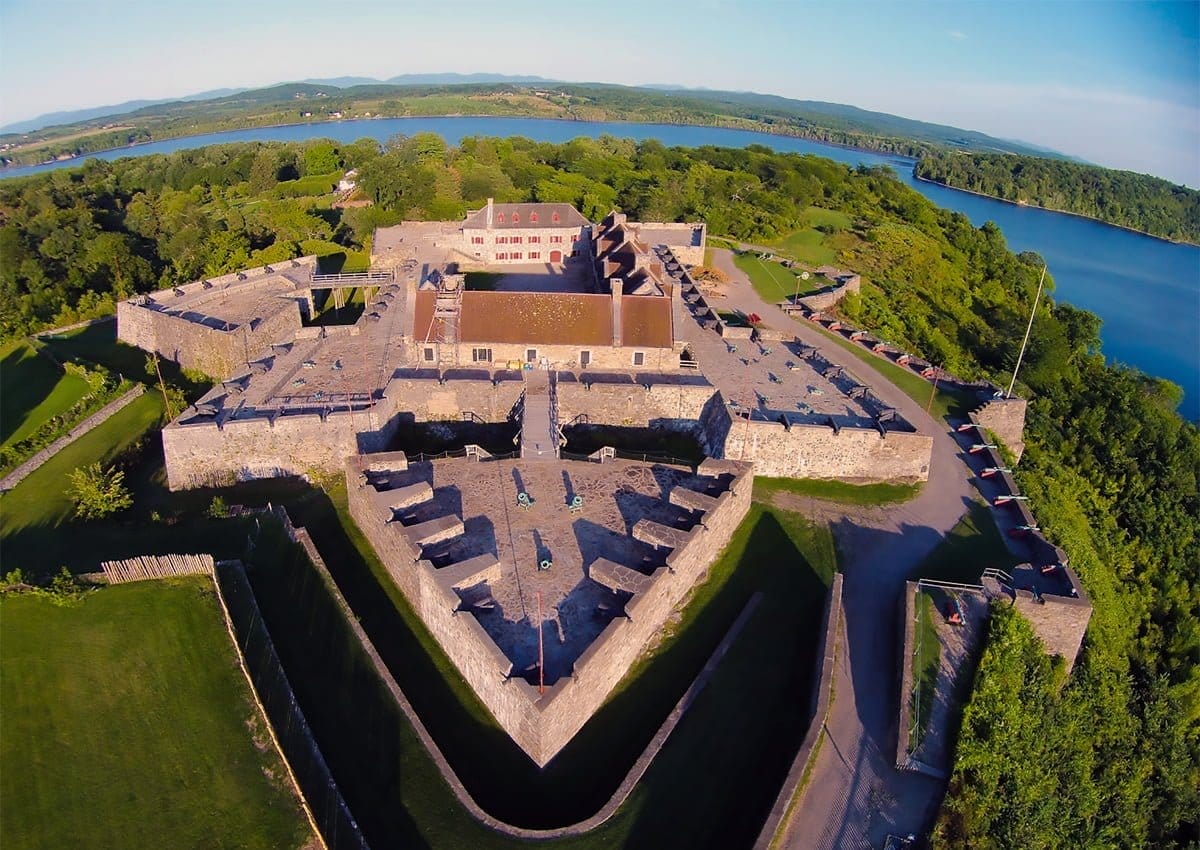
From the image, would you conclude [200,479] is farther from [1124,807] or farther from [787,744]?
[1124,807]

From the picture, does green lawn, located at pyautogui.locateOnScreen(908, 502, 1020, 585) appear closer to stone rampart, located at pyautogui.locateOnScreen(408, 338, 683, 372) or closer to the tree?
stone rampart, located at pyautogui.locateOnScreen(408, 338, 683, 372)

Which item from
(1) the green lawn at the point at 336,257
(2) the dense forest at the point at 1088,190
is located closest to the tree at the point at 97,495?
(1) the green lawn at the point at 336,257

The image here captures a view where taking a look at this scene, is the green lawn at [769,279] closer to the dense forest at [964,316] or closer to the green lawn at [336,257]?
the dense forest at [964,316]

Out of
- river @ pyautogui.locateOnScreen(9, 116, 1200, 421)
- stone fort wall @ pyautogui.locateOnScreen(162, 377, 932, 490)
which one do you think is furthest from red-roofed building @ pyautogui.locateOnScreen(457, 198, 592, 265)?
river @ pyautogui.locateOnScreen(9, 116, 1200, 421)

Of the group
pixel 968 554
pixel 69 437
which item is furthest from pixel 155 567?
pixel 968 554

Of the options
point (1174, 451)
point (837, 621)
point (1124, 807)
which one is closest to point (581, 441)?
point (837, 621)

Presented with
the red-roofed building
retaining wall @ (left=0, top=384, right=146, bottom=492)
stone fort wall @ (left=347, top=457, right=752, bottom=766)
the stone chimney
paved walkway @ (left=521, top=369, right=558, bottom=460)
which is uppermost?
the red-roofed building
